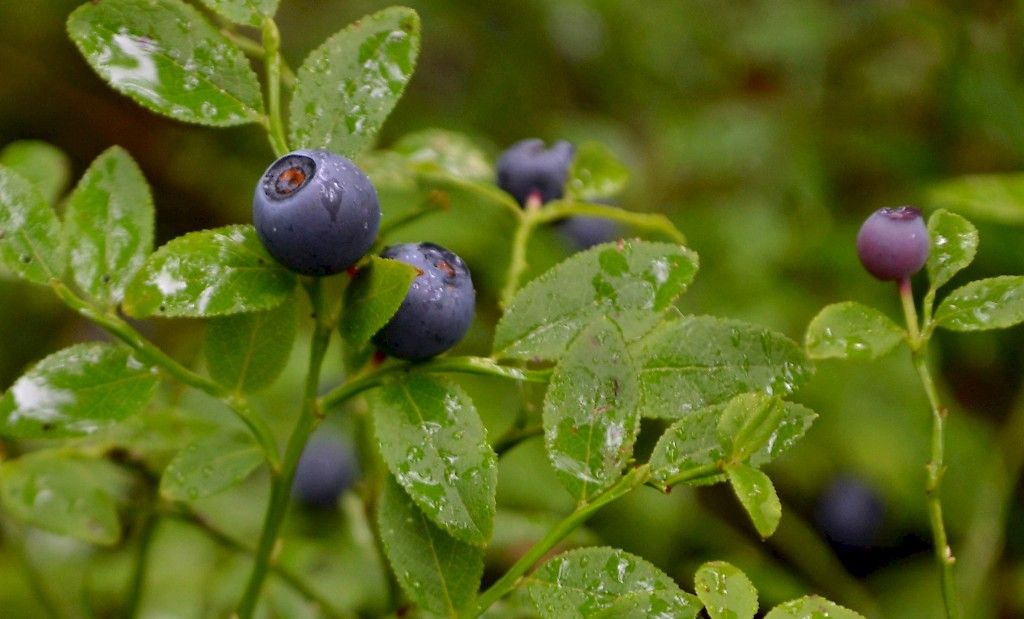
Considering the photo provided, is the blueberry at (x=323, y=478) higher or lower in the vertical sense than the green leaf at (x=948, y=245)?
lower

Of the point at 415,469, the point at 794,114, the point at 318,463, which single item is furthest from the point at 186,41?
the point at 794,114

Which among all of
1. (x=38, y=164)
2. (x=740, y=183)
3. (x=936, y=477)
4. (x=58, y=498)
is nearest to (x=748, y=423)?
(x=936, y=477)

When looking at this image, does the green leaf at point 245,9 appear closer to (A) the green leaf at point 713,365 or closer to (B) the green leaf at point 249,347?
(B) the green leaf at point 249,347

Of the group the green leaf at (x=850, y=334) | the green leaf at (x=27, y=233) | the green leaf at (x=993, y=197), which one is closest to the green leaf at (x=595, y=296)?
the green leaf at (x=850, y=334)

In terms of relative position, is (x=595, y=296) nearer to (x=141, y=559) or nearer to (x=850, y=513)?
(x=141, y=559)

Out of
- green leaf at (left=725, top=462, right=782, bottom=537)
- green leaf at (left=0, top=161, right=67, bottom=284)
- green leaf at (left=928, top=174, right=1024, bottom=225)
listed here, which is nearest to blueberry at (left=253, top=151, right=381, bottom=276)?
green leaf at (left=0, top=161, right=67, bottom=284)

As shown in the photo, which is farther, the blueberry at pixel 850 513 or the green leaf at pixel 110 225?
the blueberry at pixel 850 513

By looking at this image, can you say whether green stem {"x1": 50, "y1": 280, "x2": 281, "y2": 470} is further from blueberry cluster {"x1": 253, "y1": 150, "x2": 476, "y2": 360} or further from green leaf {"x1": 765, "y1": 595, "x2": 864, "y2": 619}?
green leaf {"x1": 765, "y1": 595, "x2": 864, "y2": 619}
